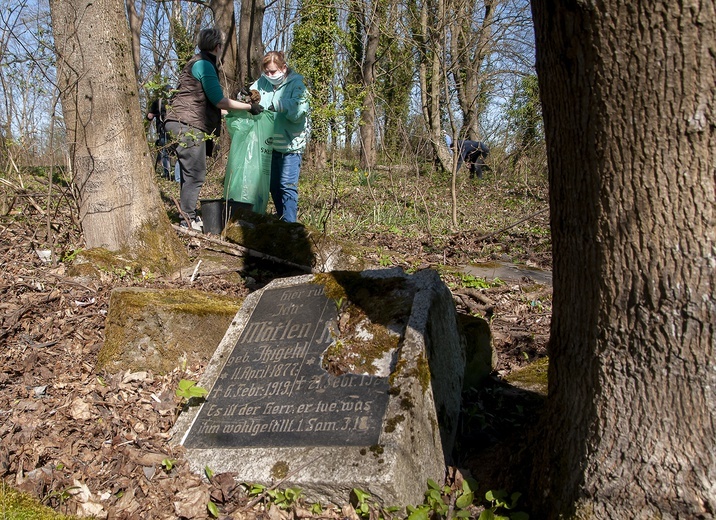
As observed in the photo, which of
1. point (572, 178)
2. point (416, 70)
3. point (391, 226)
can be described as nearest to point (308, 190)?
point (391, 226)

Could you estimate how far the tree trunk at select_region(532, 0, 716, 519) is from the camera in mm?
1778

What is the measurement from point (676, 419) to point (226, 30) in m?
13.2

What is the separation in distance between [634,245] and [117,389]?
279 centimetres

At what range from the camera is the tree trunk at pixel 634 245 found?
70.0 inches

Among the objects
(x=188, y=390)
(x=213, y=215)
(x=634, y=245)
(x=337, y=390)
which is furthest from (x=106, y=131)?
(x=634, y=245)

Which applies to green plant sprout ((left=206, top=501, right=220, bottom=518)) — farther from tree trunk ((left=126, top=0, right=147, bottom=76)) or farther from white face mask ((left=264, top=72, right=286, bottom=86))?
tree trunk ((left=126, top=0, right=147, bottom=76))

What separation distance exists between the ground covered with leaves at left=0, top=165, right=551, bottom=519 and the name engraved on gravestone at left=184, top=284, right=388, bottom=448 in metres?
0.24

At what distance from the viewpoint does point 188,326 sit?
371 centimetres

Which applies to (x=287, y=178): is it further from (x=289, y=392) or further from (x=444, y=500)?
(x=444, y=500)

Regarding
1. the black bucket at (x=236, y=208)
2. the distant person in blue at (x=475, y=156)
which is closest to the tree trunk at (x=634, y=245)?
the black bucket at (x=236, y=208)

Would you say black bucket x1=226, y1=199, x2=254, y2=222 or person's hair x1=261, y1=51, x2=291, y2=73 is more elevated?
person's hair x1=261, y1=51, x2=291, y2=73

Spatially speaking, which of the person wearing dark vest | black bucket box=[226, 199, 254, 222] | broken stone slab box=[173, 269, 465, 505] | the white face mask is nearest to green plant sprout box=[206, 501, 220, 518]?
broken stone slab box=[173, 269, 465, 505]

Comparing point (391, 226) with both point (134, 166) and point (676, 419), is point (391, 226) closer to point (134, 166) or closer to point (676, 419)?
point (134, 166)

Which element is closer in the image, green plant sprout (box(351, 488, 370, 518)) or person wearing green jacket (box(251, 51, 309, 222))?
green plant sprout (box(351, 488, 370, 518))
